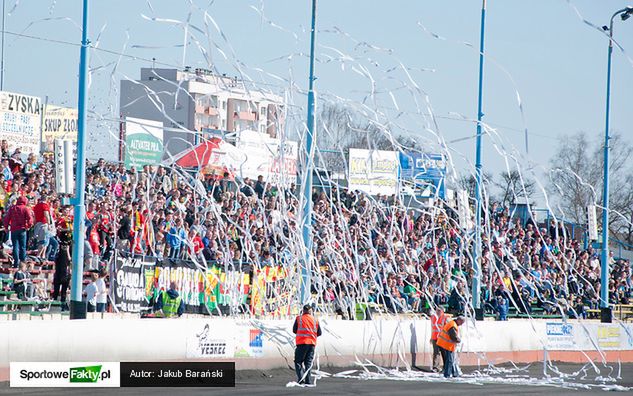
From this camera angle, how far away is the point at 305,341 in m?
19.6

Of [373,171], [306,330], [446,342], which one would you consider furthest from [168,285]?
[373,171]

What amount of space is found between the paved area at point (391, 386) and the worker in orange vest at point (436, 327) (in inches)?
32.9

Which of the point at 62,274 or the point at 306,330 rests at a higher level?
the point at 62,274

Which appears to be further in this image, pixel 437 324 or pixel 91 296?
pixel 437 324

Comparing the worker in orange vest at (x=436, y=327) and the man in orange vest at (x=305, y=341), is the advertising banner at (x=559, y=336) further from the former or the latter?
the man in orange vest at (x=305, y=341)

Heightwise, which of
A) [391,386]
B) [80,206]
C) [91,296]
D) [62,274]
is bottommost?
[391,386]

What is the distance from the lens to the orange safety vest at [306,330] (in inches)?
774

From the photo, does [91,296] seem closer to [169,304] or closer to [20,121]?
[169,304]

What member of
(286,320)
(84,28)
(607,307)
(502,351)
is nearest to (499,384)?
(286,320)

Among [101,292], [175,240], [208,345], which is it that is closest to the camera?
[208,345]

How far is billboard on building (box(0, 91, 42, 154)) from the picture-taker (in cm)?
3731

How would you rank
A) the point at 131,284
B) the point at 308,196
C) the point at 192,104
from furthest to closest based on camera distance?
the point at 192,104 < the point at 131,284 < the point at 308,196

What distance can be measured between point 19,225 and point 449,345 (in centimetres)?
876

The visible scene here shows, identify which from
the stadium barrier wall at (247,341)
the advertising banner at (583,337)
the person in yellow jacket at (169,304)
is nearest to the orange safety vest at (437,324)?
the stadium barrier wall at (247,341)
